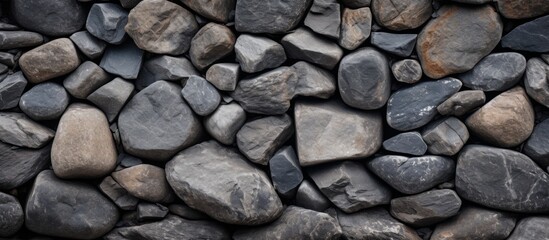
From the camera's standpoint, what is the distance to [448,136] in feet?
7.89

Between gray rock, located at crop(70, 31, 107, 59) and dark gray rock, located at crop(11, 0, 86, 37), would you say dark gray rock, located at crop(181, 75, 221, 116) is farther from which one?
dark gray rock, located at crop(11, 0, 86, 37)

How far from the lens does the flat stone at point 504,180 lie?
2350mm

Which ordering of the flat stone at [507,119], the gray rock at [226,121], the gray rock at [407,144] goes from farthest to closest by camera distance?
the gray rock at [226,121], the gray rock at [407,144], the flat stone at [507,119]

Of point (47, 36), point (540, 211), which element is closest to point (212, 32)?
point (47, 36)

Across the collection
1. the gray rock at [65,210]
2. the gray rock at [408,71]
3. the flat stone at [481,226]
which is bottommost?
the flat stone at [481,226]

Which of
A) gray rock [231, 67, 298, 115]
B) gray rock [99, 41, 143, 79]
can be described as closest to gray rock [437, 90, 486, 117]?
gray rock [231, 67, 298, 115]

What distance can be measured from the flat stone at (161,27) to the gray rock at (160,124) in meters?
0.20

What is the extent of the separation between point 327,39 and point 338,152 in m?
0.58

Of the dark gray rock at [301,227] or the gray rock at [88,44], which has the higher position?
the gray rock at [88,44]

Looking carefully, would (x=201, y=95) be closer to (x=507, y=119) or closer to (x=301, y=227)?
(x=301, y=227)

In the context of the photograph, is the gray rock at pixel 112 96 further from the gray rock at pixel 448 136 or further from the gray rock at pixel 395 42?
the gray rock at pixel 448 136

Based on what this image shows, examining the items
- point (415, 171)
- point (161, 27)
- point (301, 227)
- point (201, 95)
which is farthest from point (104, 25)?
point (415, 171)

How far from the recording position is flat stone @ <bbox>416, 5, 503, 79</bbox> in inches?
92.8

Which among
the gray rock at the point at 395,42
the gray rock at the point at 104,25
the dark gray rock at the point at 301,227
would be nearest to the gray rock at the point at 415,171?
the dark gray rock at the point at 301,227
